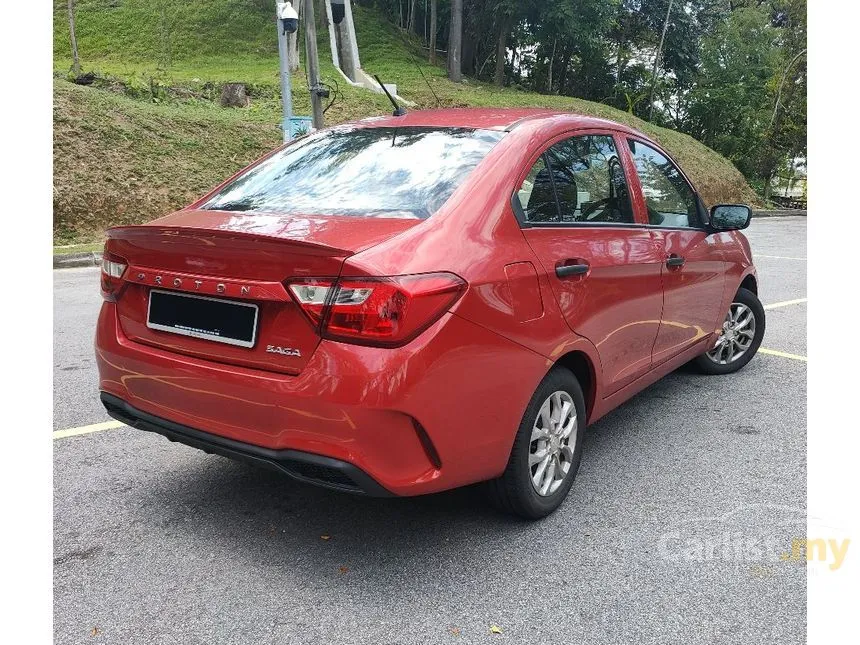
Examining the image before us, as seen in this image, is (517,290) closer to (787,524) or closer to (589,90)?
(787,524)

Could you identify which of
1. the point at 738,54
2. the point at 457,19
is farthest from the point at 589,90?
the point at 457,19

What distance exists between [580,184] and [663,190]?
0.97 meters

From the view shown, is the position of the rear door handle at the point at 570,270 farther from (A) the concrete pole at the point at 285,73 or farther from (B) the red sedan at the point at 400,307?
(A) the concrete pole at the point at 285,73

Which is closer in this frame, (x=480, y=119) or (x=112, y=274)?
(x=112, y=274)

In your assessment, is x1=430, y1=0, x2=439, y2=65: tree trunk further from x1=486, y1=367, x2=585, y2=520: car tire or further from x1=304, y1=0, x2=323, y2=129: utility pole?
x1=486, y1=367, x2=585, y2=520: car tire

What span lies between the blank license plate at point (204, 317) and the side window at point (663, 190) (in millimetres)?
2243

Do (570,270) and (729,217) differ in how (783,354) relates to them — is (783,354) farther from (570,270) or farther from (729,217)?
(570,270)

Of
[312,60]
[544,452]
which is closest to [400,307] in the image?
[544,452]

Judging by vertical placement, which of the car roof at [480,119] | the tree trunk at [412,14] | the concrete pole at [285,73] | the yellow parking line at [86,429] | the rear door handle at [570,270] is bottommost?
the yellow parking line at [86,429]

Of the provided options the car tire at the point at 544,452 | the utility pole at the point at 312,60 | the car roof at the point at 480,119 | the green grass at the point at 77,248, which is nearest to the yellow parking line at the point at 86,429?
the car roof at the point at 480,119

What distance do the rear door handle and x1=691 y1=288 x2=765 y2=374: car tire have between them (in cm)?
236

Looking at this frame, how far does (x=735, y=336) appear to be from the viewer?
16.8 feet

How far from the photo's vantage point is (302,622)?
7.61ft

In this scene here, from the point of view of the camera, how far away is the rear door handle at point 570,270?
2.88 meters
